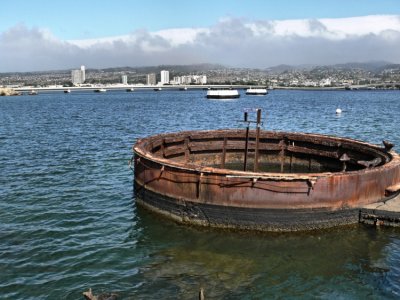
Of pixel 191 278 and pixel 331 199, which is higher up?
pixel 331 199

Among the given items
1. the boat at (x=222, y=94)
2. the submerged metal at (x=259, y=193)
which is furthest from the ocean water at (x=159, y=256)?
the boat at (x=222, y=94)

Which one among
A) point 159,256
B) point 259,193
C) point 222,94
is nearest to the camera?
point 159,256

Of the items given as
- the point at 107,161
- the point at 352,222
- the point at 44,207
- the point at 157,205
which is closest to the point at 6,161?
the point at 107,161

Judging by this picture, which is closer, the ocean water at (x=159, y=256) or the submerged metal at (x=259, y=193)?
the ocean water at (x=159, y=256)

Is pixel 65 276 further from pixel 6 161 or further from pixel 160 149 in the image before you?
pixel 6 161

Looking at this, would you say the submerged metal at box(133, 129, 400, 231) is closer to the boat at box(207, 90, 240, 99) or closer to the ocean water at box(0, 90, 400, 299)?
the ocean water at box(0, 90, 400, 299)

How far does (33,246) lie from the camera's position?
14.4m

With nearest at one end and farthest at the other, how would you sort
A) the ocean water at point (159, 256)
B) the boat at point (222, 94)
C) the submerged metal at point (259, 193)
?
the ocean water at point (159, 256) → the submerged metal at point (259, 193) → the boat at point (222, 94)

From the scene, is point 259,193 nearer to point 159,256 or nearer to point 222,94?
point 159,256

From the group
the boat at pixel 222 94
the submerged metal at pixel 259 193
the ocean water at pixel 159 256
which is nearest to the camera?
the ocean water at pixel 159 256

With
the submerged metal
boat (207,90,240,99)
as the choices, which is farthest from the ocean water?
boat (207,90,240,99)

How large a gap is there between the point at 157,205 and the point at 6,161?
1661cm

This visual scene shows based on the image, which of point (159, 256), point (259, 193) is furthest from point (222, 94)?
point (159, 256)

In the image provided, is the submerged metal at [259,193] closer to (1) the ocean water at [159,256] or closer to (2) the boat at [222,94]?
(1) the ocean water at [159,256]
